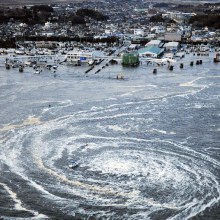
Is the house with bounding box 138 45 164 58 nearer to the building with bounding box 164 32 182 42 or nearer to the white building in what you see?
the building with bounding box 164 32 182 42

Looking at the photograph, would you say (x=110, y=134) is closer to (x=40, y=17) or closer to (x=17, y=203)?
(x=17, y=203)

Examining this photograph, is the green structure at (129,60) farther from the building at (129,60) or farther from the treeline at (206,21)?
the treeline at (206,21)

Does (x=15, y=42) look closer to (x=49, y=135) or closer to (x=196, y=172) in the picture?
(x=49, y=135)

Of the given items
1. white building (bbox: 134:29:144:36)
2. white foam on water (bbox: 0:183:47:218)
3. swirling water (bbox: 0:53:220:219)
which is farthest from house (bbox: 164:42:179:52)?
white foam on water (bbox: 0:183:47:218)

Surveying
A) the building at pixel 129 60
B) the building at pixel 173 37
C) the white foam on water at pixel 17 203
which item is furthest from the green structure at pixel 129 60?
the white foam on water at pixel 17 203

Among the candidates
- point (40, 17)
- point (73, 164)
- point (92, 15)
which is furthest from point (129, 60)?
point (92, 15)
